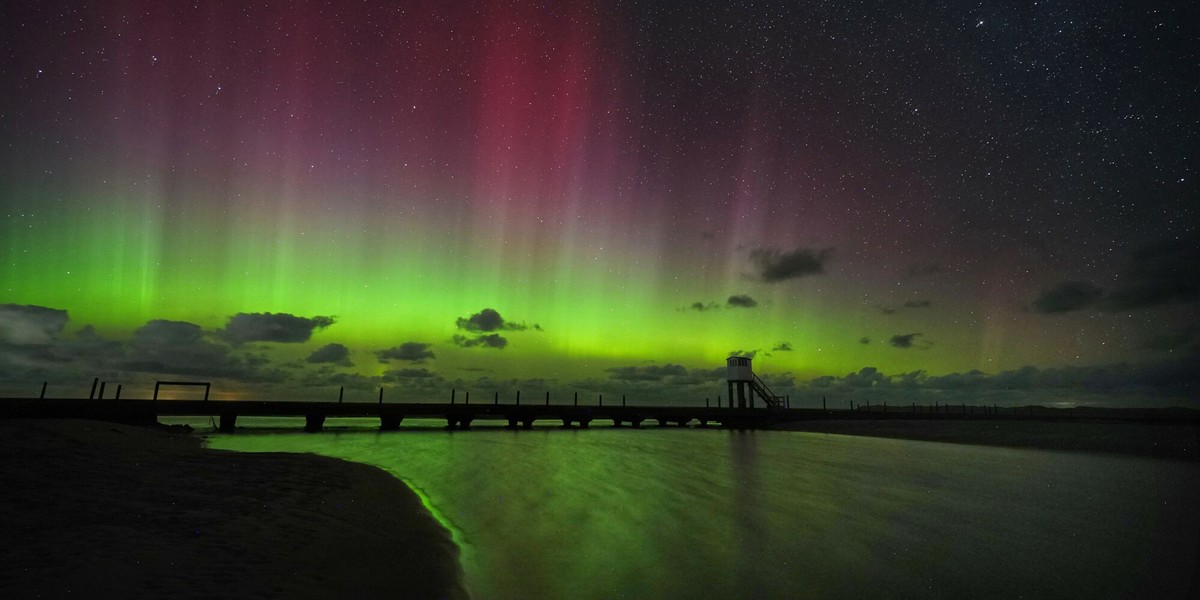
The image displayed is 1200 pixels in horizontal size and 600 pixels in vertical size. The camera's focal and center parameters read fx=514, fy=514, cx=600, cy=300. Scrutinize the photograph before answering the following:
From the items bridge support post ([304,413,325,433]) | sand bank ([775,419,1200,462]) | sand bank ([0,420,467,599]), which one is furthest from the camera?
bridge support post ([304,413,325,433])

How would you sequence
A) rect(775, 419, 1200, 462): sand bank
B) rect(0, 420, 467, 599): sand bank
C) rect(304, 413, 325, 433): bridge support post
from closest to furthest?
rect(0, 420, 467, 599): sand bank
rect(775, 419, 1200, 462): sand bank
rect(304, 413, 325, 433): bridge support post

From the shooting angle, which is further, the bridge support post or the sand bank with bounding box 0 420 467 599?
the bridge support post

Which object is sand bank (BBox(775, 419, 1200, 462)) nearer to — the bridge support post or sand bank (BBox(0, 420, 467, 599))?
sand bank (BBox(0, 420, 467, 599))

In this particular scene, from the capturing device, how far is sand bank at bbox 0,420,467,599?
440cm

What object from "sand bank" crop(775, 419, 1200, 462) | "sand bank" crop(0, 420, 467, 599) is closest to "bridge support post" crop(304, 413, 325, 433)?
"sand bank" crop(0, 420, 467, 599)

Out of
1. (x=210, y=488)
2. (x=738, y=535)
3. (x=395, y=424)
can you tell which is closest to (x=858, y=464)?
(x=738, y=535)

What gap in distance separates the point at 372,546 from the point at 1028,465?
2318cm

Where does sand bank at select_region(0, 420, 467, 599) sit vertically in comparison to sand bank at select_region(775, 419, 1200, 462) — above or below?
above

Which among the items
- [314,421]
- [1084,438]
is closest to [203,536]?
[1084,438]

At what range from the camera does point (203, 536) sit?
5.98 m

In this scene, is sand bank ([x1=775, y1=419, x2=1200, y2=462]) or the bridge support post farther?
the bridge support post

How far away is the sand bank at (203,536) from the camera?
14.4ft

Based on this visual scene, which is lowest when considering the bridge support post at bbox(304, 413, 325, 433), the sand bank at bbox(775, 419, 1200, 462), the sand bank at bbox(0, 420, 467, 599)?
the bridge support post at bbox(304, 413, 325, 433)

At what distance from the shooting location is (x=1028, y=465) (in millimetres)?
19375
